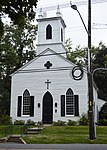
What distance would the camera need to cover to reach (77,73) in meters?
33.4

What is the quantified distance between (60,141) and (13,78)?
1675cm

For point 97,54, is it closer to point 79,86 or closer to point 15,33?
point 15,33

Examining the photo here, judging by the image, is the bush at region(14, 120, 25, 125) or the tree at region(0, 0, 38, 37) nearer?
the tree at region(0, 0, 38, 37)

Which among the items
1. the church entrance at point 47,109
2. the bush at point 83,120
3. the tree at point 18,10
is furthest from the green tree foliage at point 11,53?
the tree at point 18,10

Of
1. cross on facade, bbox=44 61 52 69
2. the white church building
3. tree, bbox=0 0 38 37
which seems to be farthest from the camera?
cross on facade, bbox=44 61 52 69

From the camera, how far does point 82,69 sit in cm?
3344

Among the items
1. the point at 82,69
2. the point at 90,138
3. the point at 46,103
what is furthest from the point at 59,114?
the point at 90,138

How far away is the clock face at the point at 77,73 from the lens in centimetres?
3334

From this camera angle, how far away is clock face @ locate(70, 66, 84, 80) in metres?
33.3

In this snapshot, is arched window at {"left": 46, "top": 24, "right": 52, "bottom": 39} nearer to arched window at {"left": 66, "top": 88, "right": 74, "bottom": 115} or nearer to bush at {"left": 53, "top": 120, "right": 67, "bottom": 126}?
arched window at {"left": 66, "top": 88, "right": 74, "bottom": 115}

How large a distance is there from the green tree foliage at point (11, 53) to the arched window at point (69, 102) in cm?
919

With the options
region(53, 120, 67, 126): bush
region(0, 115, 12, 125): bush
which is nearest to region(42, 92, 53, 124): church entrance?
region(53, 120, 67, 126): bush

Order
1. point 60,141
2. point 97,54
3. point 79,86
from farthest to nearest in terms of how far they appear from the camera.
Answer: point 97,54, point 79,86, point 60,141

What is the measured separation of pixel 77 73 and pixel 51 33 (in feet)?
22.9
